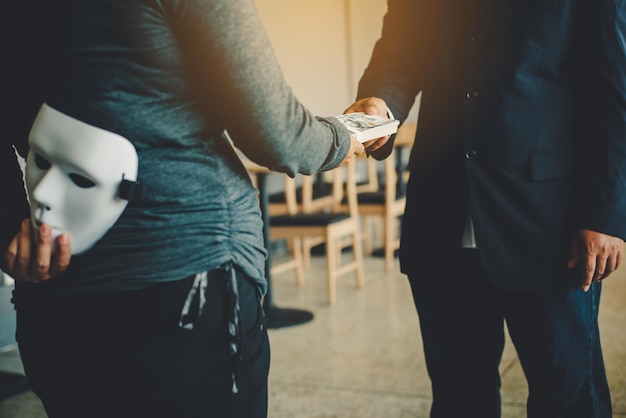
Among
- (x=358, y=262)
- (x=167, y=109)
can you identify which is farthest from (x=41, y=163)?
(x=358, y=262)

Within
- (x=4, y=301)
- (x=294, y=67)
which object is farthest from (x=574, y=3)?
(x=294, y=67)

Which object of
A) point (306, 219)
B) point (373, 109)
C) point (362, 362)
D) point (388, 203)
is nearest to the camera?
point (373, 109)

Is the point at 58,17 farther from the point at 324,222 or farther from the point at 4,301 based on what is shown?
the point at 324,222

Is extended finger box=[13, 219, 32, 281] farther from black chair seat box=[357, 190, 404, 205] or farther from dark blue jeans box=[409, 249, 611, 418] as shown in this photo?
black chair seat box=[357, 190, 404, 205]

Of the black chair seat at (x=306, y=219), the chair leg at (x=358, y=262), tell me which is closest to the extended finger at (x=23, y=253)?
the black chair seat at (x=306, y=219)

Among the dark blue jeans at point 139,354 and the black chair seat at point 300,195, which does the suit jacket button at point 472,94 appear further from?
the black chair seat at point 300,195

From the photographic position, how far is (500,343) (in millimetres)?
1557

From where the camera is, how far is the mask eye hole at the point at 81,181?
0.89 meters

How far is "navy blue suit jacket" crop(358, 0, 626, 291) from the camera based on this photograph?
1.30m

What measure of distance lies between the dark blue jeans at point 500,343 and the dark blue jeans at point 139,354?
2.16 ft

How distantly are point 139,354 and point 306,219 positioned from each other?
130 inches

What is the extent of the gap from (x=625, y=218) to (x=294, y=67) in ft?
16.7

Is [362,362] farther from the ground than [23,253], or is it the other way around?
Result: [23,253]

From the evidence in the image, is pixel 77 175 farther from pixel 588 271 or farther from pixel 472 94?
pixel 588 271
